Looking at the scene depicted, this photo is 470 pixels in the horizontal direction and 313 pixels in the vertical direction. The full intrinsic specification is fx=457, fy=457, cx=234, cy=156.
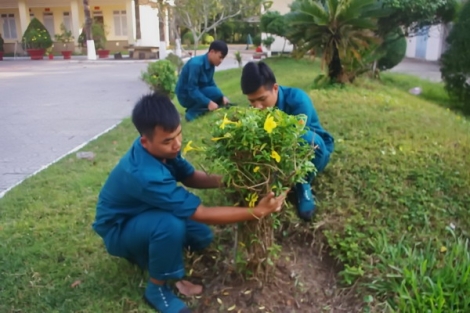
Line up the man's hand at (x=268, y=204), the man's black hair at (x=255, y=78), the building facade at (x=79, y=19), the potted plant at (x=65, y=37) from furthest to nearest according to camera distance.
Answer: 1. the building facade at (x=79, y=19)
2. the potted plant at (x=65, y=37)
3. the man's black hair at (x=255, y=78)
4. the man's hand at (x=268, y=204)

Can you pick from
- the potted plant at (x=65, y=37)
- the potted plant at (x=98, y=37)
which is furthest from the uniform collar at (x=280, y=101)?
the potted plant at (x=65, y=37)

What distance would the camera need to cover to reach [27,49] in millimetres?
26125

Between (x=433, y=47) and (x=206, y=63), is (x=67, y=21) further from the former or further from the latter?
(x=206, y=63)

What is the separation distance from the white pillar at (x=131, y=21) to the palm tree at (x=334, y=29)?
2312 centimetres

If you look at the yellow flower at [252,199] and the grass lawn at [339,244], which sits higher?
the yellow flower at [252,199]

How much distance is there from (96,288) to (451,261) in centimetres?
192

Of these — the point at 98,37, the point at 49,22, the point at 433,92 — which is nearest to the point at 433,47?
the point at 433,92

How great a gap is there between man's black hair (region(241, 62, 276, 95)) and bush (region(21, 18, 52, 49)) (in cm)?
2634

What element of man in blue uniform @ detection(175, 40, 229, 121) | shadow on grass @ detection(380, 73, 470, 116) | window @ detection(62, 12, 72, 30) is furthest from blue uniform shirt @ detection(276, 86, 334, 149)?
window @ detection(62, 12, 72, 30)

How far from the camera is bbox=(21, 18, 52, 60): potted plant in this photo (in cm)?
2578

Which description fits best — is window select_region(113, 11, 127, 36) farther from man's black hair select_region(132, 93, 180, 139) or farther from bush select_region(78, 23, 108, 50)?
man's black hair select_region(132, 93, 180, 139)

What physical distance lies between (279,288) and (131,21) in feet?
91.0

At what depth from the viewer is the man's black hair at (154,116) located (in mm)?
2145

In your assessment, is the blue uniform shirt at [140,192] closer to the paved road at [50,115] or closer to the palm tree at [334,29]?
the paved road at [50,115]
